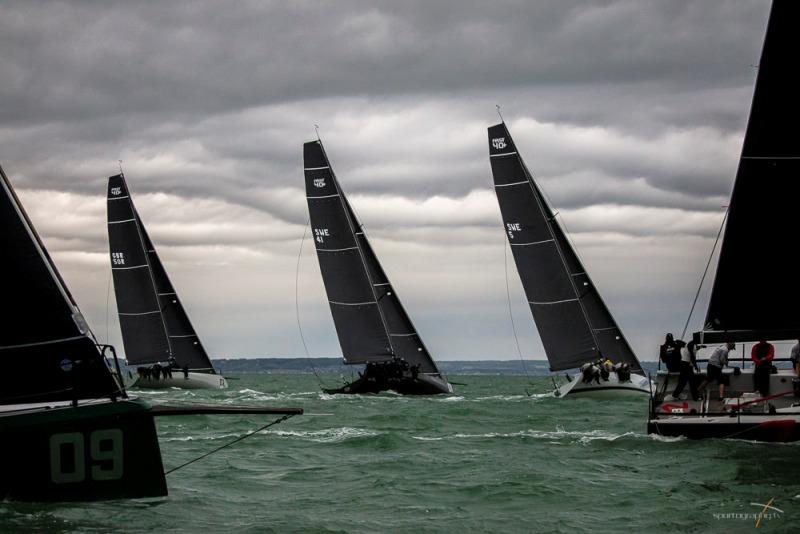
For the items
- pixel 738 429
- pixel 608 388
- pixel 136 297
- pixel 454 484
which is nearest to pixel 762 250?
pixel 738 429

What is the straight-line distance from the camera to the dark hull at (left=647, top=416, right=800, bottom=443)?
20.3 meters

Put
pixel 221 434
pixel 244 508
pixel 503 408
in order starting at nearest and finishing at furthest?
pixel 244 508 → pixel 221 434 → pixel 503 408

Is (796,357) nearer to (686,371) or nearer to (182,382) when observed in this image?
(686,371)

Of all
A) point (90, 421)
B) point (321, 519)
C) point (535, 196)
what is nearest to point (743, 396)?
point (321, 519)

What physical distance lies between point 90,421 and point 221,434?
13633mm

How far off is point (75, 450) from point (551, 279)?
114 feet

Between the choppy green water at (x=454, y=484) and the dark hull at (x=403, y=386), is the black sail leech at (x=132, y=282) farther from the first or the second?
the choppy green water at (x=454, y=484)

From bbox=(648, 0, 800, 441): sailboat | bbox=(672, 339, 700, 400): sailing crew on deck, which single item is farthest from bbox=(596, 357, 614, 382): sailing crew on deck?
bbox=(648, 0, 800, 441): sailboat

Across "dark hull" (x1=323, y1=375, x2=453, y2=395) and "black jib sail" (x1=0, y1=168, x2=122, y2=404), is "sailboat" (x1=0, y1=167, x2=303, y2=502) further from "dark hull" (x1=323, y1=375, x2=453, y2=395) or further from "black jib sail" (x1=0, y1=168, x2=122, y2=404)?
"dark hull" (x1=323, y1=375, x2=453, y2=395)

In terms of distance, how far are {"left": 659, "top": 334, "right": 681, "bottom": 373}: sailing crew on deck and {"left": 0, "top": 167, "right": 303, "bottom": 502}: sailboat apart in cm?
1091

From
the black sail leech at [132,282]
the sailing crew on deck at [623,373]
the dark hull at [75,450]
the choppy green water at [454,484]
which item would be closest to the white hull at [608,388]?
the sailing crew on deck at [623,373]

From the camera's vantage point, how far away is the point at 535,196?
48.2 meters

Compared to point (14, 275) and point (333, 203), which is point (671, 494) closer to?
point (14, 275)

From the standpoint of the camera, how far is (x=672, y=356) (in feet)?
78.8
